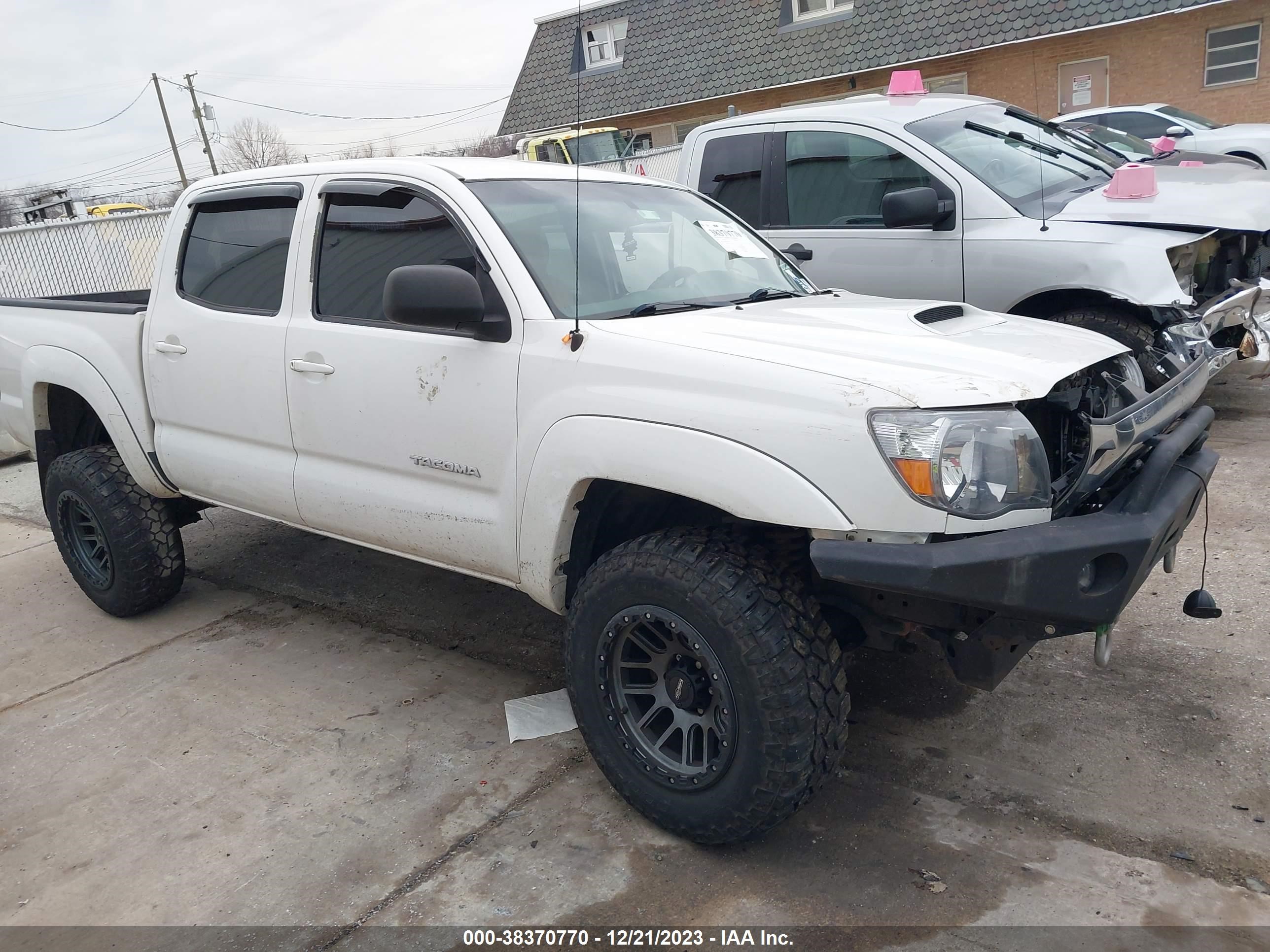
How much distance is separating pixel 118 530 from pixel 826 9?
22198mm

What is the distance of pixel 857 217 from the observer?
5.66m

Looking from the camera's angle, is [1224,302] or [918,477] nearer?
[918,477]

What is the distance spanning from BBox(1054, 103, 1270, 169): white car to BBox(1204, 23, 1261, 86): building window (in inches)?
264

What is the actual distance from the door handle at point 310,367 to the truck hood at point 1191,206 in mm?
3754

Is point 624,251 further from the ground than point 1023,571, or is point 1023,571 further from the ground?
point 624,251

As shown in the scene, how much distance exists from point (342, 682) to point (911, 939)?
2.40 meters

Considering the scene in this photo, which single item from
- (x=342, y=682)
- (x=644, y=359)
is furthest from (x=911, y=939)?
(x=342, y=682)

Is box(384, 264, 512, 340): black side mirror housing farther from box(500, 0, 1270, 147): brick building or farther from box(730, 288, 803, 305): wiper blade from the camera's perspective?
box(500, 0, 1270, 147): brick building

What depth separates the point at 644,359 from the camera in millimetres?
2672

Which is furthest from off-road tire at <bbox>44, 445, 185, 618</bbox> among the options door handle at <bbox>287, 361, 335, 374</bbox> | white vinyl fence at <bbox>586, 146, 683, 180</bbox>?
white vinyl fence at <bbox>586, 146, 683, 180</bbox>

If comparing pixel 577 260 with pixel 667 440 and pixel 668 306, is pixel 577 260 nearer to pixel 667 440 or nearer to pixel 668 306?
pixel 668 306

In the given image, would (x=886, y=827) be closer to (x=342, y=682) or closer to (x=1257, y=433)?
(x=342, y=682)

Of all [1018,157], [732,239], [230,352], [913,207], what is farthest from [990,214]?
[230,352]

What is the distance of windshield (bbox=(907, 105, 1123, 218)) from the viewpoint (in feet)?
17.5
